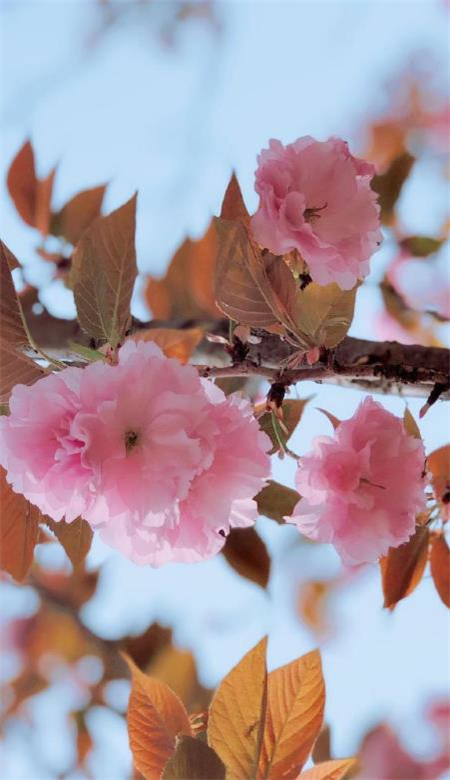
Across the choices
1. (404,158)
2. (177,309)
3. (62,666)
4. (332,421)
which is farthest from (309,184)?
(62,666)

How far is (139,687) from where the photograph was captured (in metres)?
0.59

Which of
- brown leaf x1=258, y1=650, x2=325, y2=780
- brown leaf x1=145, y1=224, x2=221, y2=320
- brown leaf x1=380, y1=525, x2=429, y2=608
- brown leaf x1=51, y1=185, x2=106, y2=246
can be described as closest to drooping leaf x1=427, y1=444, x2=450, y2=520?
brown leaf x1=380, y1=525, x2=429, y2=608

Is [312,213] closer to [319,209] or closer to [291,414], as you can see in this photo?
[319,209]

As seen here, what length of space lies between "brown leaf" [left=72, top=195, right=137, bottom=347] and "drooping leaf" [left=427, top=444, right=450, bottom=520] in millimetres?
278

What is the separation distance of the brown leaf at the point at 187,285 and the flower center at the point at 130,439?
2.06ft

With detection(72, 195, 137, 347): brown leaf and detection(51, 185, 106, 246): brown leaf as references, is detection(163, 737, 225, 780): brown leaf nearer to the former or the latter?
detection(72, 195, 137, 347): brown leaf

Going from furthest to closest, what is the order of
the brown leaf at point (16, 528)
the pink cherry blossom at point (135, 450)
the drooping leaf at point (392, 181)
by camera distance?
the drooping leaf at point (392, 181) → the brown leaf at point (16, 528) → the pink cherry blossom at point (135, 450)

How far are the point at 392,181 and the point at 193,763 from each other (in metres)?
0.79

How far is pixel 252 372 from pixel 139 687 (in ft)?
0.79

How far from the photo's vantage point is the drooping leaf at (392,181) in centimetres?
105

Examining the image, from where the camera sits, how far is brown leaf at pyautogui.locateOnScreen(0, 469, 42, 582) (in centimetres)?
58

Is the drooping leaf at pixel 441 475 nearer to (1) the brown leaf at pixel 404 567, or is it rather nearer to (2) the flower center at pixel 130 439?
(1) the brown leaf at pixel 404 567

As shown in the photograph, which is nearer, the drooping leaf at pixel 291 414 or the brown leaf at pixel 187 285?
the drooping leaf at pixel 291 414

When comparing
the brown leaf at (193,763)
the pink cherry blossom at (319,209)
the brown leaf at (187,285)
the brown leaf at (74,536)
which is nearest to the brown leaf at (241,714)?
the brown leaf at (193,763)
